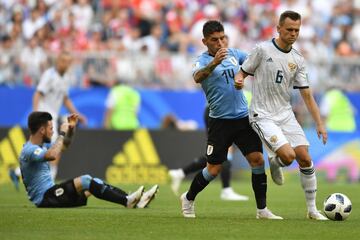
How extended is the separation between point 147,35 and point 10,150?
6915 millimetres

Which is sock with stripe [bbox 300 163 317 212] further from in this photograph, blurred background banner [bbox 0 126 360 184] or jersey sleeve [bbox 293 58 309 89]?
blurred background banner [bbox 0 126 360 184]

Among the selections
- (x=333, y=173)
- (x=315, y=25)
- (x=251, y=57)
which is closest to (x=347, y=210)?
(x=251, y=57)

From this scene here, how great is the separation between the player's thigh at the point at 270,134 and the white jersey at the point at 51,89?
24.0 ft

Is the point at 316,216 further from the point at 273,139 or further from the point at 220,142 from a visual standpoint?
the point at 220,142

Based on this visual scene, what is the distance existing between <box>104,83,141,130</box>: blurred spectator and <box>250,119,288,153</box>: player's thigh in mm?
11908

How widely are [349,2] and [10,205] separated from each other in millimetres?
18072

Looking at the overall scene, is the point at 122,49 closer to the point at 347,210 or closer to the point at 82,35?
the point at 82,35

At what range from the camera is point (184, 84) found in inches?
972

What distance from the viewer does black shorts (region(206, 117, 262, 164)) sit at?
1167 cm

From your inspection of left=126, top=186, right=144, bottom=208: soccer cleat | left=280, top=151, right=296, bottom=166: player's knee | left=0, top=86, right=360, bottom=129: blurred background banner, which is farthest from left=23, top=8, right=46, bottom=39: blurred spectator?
left=280, top=151, right=296, bottom=166: player's knee

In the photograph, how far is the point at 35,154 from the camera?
12.7 meters

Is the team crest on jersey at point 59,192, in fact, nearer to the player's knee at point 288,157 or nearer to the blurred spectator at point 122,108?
the player's knee at point 288,157

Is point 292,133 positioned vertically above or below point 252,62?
below

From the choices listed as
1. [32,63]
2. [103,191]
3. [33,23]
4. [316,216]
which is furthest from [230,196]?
[33,23]
